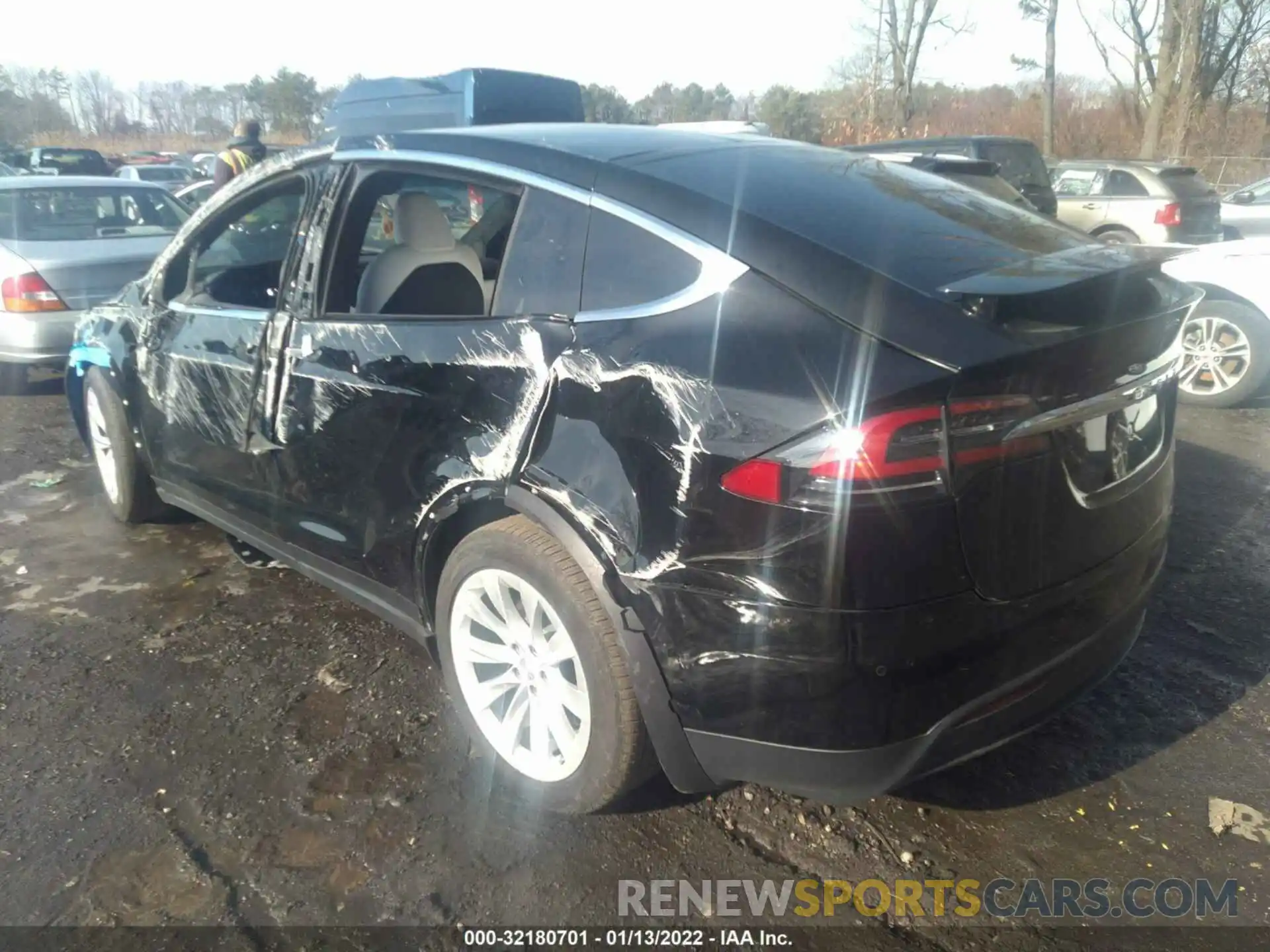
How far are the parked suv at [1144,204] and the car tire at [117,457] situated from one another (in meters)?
12.7

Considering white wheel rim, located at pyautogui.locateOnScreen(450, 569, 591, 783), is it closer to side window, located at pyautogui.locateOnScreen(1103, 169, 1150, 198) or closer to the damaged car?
the damaged car

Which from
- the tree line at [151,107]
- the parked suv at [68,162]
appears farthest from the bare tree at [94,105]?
the parked suv at [68,162]

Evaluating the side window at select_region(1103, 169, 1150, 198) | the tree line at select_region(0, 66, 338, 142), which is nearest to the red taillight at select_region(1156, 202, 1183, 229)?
the side window at select_region(1103, 169, 1150, 198)

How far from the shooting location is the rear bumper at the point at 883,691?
204cm

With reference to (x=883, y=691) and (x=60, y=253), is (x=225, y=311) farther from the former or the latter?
(x=60, y=253)

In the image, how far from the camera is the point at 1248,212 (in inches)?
604

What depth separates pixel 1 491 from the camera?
5328mm

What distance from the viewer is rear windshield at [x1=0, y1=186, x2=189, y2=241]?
725 centimetres

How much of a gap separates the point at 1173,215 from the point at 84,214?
43.6ft

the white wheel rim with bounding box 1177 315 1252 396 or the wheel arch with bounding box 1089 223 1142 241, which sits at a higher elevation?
the wheel arch with bounding box 1089 223 1142 241

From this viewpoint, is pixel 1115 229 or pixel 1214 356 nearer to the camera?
pixel 1214 356

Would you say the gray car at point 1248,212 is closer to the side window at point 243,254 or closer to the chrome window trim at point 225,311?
the side window at point 243,254

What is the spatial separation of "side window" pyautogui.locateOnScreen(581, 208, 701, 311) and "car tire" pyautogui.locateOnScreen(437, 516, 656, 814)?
24.0 inches

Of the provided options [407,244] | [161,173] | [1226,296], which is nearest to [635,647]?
[407,244]
